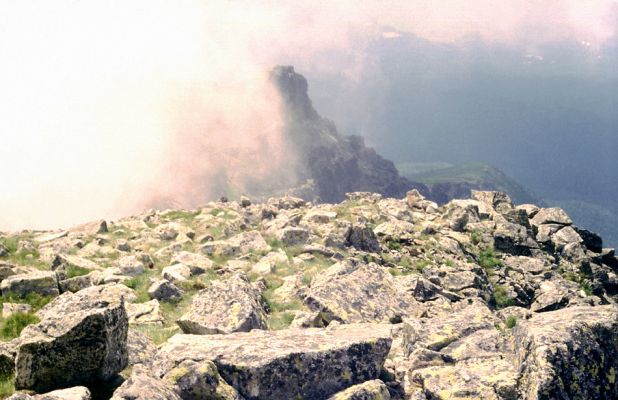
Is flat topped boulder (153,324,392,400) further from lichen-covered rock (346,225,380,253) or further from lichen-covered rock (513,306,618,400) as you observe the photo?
lichen-covered rock (346,225,380,253)

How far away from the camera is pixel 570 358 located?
11.8 meters

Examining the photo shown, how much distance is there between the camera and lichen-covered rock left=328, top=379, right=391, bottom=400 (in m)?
11.7

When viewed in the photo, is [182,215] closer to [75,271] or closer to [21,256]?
[21,256]

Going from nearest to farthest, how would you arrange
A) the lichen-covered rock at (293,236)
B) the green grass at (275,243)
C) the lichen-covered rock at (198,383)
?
the lichen-covered rock at (198,383)
the green grass at (275,243)
the lichen-covered rock at (293,236)

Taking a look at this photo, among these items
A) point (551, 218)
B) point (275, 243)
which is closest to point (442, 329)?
point (275, 243)

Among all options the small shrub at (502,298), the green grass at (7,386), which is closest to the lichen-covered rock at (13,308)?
the green grass at (7,386)

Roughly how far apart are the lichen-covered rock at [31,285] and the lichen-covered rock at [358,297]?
1244cm

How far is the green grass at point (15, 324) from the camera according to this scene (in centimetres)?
1614

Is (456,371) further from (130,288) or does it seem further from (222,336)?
(130,288)

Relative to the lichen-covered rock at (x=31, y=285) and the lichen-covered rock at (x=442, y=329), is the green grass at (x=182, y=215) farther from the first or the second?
the lichen-covered rock at (x=442, y=329)

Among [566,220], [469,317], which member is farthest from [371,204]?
[469,317]

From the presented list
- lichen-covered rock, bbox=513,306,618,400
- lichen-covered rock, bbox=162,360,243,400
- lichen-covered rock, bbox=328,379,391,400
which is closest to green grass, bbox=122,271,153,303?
lichen-covered rock, bbox=162,360,243,400

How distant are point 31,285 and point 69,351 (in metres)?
12.9

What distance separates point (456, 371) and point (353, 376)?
3.04 metres
